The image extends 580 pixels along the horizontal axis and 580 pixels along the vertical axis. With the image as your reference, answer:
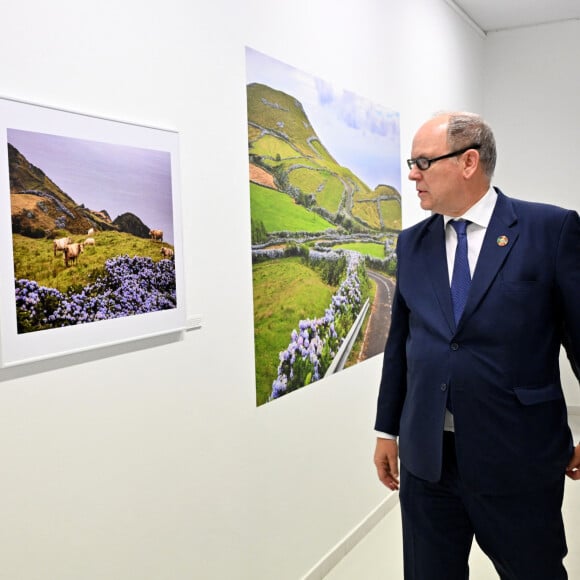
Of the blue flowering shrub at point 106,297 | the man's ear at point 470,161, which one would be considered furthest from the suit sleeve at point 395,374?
the blue flowering shrub at point 106,297

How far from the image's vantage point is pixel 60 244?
161 centimetres

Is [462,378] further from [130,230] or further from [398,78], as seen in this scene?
[398,78]

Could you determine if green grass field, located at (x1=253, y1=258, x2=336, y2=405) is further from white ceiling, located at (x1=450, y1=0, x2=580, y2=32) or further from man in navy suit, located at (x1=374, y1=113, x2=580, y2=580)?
white ceiling, located at (x1=450, y1=0, x2=580, y2=32)

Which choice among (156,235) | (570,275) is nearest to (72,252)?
(156,235)

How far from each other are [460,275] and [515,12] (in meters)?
4.02

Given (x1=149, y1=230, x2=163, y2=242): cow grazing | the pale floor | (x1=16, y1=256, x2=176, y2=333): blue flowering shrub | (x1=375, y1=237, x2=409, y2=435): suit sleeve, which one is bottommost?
the pale floor

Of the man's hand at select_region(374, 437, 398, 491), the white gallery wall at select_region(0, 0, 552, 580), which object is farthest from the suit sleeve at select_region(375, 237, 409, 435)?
the white gallery wall at select_region(0, 0, 552, 580)

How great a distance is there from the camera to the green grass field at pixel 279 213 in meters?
2.41

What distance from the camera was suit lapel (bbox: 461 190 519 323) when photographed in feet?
5.69

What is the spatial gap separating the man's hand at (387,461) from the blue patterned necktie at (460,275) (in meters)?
0.46

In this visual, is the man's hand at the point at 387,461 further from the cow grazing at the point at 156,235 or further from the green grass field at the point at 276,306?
the cow grazing at the point at 156,235

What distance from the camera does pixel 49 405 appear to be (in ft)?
5.27

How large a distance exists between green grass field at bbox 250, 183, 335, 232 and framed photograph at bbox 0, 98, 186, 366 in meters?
0.48

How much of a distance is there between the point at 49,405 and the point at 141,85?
2.92 ft
